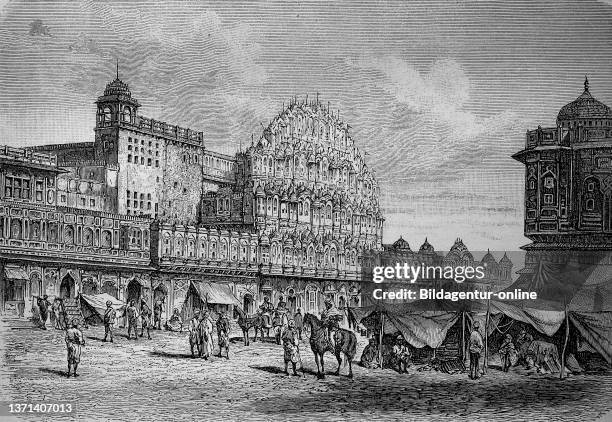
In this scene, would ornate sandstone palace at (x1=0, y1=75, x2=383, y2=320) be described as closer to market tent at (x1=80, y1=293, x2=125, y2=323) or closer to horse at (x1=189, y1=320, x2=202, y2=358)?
market tent at (x1=80, y1=293, x2=125, y2=323)

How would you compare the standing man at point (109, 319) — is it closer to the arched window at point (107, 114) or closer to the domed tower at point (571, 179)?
the arched window at point (107, 114)

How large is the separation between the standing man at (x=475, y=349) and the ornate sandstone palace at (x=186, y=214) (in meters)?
1.54

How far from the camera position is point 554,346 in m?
12.4

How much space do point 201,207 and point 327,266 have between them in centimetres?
185

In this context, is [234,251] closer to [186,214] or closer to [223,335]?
[186,214]

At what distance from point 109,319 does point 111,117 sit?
2478 millimetres

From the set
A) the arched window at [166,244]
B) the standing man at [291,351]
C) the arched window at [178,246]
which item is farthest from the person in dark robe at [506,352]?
the arched window at [166,244]

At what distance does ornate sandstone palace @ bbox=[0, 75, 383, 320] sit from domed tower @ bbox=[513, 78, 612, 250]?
209 cm

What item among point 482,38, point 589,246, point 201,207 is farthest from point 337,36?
point 589,246

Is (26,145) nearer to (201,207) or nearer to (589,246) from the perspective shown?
(201,207)

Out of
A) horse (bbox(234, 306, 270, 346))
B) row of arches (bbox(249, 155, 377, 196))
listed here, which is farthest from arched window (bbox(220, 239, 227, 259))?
row of arches (bbox(249, 155, 377, 196))

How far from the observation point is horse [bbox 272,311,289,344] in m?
12.1

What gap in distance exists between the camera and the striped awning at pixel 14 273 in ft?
36.9

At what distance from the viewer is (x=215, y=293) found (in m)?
12.2
